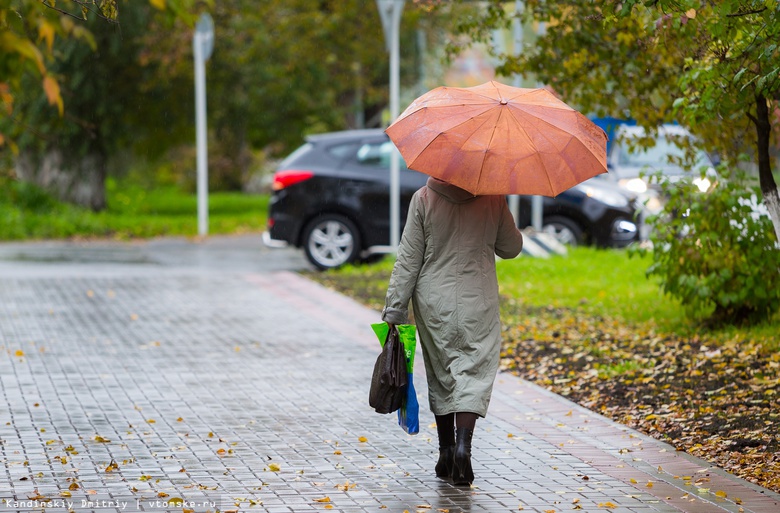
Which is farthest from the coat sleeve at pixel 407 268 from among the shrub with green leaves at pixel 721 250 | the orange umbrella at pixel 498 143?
the shrub with green leaves at pixel 721 250

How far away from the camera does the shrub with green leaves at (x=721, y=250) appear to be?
9320 millimetres

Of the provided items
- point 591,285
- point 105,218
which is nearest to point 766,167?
point 591,285

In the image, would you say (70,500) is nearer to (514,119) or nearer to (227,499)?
(227,499)

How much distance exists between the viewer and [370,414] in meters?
7.34

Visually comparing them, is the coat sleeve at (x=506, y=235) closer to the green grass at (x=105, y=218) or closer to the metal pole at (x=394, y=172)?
the metal pole at (x=394, y=172)

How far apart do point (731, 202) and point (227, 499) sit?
5386mm

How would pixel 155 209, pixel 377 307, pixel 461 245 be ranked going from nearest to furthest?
pixel 461 245, pixel 377 307, pixel 155 209

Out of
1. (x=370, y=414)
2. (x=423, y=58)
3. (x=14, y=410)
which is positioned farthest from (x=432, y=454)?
(x=423, y=58)

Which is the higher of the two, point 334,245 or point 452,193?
point 452,193

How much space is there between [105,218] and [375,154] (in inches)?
407

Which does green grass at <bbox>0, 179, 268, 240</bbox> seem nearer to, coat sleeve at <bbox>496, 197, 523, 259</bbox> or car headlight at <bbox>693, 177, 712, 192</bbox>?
car headlight at <bbox>693, 177, 712, 192</bbox>

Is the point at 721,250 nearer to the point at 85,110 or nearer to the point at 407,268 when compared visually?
the point at 407,268

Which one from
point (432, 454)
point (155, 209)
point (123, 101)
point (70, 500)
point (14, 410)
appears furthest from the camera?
point (155, 209)

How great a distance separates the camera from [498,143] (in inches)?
223
